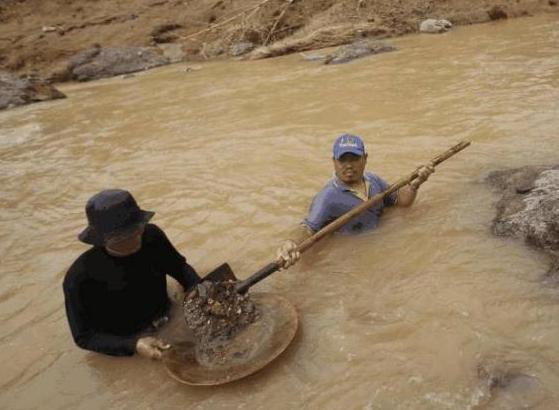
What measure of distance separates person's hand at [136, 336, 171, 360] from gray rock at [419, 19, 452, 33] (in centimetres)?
1178

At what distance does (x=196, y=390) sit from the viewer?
8.85ft

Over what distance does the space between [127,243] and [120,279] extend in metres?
0.29

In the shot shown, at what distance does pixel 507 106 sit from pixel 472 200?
8.95ft

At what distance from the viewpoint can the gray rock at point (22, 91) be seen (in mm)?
10630

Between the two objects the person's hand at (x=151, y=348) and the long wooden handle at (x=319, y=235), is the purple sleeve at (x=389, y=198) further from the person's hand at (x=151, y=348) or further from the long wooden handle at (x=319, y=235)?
the person's hand at (x=151, y=348)

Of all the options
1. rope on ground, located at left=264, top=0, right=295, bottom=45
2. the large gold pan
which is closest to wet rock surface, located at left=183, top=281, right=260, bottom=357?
the large gold pan

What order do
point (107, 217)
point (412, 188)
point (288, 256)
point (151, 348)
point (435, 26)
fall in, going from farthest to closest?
point (435, 26) → point (412, 188) → point (288, 256) → point (151, 348) → point (107, 217)

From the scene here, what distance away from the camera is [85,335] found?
287 cm

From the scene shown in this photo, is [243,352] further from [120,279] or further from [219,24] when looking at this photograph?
[219,24]

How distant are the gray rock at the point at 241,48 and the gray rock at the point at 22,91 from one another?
4654mm

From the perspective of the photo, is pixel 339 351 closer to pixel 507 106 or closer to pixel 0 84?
pixel 507 106

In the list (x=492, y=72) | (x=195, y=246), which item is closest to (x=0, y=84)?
(x=195, y=246)

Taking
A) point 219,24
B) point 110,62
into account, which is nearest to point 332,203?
point 110,62

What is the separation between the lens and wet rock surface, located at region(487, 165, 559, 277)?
3.29 m
